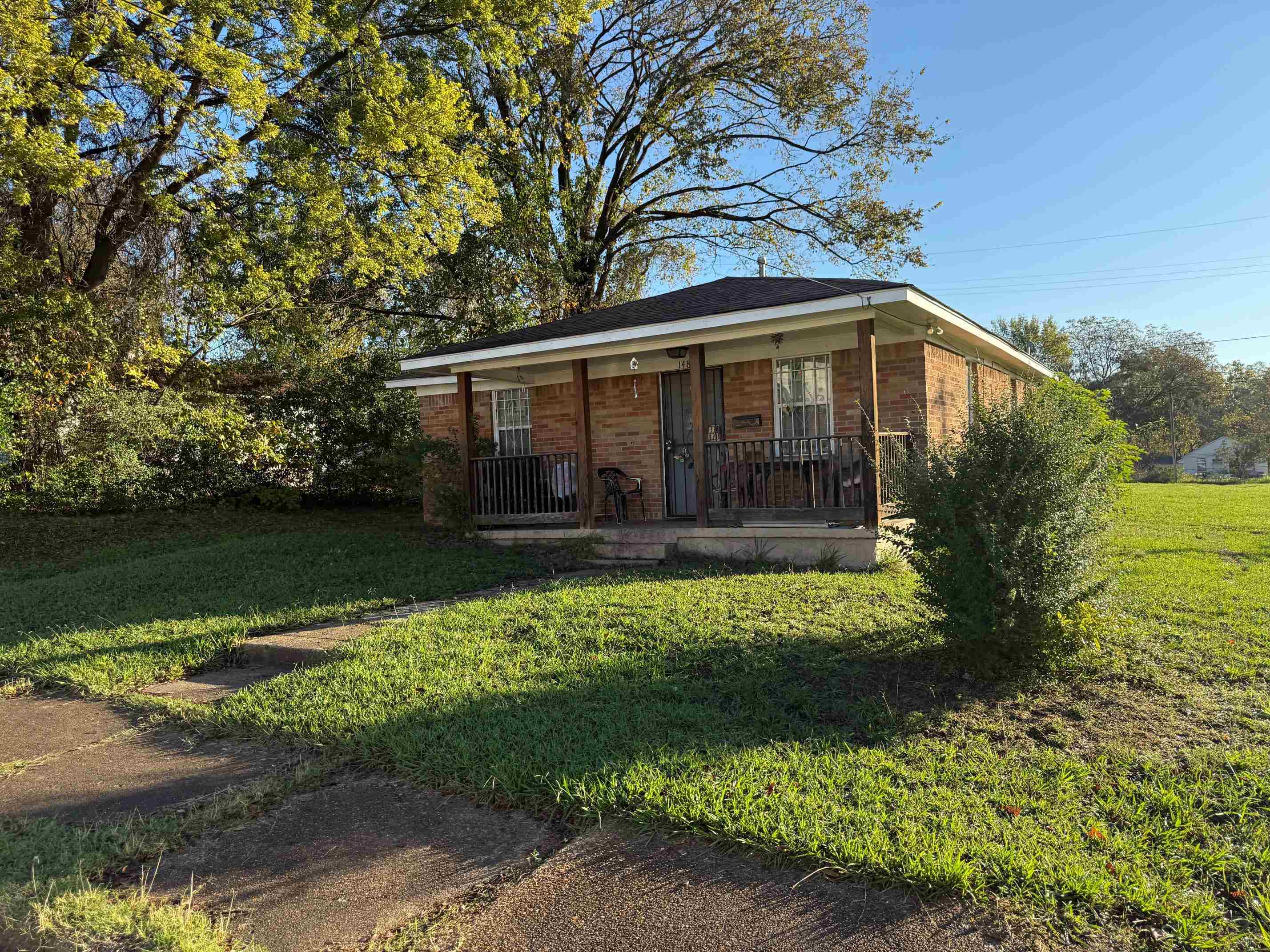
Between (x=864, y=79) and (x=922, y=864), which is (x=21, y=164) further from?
(x=864, y=79)

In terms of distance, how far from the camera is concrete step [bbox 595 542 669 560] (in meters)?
10.5

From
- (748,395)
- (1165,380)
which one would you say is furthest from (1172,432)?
(748,395)

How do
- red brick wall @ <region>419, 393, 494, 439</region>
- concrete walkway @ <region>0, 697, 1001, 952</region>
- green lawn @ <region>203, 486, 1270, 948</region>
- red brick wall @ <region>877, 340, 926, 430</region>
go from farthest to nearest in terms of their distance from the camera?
1. red brick wall @ <region>419, 393, 494, 439</region>
2. red brick wall @ <region>877, 340, 926, 430</region>
3. green lawn @ <region>203, 486, 1270, 948</region>
4. concrete walkway @ <region>0, 697, 1001, 952</region>

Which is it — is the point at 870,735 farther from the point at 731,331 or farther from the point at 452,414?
the point at 452,414

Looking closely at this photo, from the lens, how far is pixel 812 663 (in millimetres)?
5113

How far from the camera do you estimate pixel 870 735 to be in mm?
4051

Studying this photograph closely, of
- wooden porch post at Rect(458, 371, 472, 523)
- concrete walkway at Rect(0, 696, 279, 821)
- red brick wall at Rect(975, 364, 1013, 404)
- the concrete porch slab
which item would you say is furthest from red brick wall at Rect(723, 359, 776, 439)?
concrete walkway at Rect(0, 696, 279, 821)

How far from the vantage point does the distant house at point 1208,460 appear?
188 ft

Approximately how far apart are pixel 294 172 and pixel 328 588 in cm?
752

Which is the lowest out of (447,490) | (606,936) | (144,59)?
(606,936)

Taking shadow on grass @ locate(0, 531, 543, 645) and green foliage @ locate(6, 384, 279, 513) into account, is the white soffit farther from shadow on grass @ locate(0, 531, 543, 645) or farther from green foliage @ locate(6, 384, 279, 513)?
green foliage @ locate(6, 384, 279, 513)

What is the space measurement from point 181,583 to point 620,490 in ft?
20.0

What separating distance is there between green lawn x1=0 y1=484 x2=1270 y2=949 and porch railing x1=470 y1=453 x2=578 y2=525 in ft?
14.4

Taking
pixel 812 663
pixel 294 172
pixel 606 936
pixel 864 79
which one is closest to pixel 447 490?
pixel 294 172
